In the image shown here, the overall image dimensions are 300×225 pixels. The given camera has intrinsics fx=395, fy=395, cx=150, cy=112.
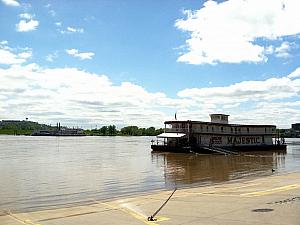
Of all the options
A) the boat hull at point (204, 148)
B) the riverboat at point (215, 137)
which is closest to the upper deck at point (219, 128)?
the riverboat at point (215, 137)

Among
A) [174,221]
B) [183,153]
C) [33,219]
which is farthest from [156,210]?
[183,153]

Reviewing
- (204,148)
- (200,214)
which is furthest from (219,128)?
(200,214)

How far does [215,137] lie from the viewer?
7856 cm

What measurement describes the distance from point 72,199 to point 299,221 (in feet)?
49.1

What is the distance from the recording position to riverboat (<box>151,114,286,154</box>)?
72794mm

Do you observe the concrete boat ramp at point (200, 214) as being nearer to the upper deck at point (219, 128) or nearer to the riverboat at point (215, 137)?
the riverboat at point (215, 137)

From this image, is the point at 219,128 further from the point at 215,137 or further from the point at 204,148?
the point at 204,148

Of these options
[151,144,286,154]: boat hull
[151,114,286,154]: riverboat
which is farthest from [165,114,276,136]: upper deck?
[151,144,286,154]: boat hull

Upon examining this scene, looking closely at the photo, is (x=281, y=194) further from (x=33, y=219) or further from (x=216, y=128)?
(x=216, y=128)

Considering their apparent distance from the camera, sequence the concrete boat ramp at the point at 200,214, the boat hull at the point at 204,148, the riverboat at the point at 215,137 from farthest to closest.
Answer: the riverboat at the point at 215,137 < the boat hull at the point at 204,148 < the concrete boat ramp at the point at 200,214

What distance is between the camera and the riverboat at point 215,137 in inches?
2866

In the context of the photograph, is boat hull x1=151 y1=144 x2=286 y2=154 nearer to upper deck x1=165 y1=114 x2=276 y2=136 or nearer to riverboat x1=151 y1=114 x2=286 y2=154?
riverboat x1=151 y1=114 x2=286 y2=154

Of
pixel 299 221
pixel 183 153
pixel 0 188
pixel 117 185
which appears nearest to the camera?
pixel 299 221

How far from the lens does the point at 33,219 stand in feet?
50.6
